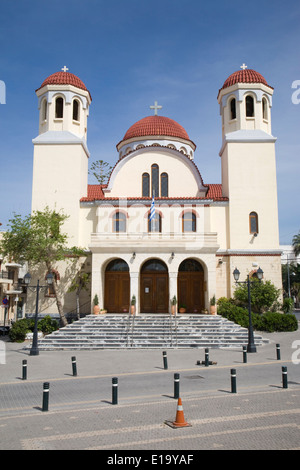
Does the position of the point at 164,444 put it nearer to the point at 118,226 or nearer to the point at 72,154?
the point at 118,226

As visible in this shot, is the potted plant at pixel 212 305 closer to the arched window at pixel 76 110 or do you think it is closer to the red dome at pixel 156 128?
the red dome at pixel 156 128

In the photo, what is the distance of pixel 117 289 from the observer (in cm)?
2745

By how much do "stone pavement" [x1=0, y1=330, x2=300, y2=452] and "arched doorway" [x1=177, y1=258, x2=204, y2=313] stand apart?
10.3m

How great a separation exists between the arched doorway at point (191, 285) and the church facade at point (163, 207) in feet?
0.22

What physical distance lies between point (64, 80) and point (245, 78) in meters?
13.3

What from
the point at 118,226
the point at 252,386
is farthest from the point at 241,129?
the point at 252,386

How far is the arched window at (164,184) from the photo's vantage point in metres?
29.7

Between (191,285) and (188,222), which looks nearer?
(191,285)

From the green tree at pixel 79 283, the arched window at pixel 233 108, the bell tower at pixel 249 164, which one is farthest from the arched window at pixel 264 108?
the green tree at pixel 79 283

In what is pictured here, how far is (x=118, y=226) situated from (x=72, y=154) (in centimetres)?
623

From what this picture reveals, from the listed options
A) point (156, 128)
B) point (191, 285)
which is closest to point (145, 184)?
point (156, 128)

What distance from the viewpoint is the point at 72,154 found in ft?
95.9

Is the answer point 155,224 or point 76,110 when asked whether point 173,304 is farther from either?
point 76,110

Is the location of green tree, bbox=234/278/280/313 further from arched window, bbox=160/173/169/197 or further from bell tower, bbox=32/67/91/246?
bell tower, bbox=32/67/91/246
